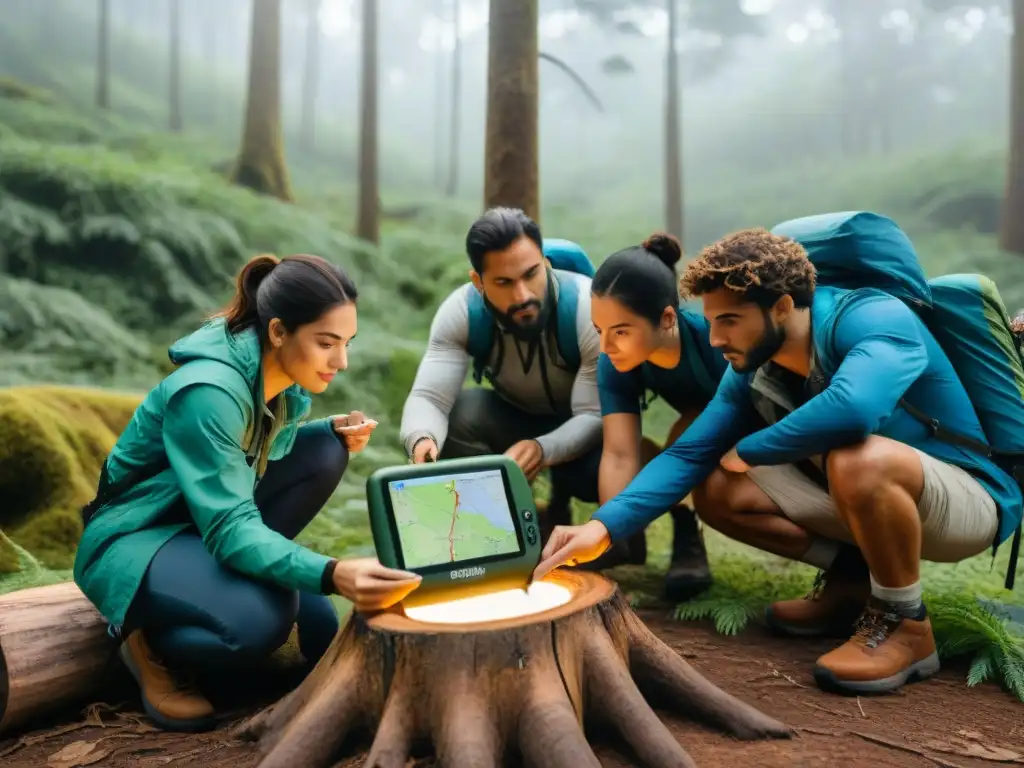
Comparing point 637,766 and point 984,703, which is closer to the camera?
point 637,766

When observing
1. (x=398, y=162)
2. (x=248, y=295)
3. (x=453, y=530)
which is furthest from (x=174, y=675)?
(x=398, y=162)

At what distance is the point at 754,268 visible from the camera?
2.80 meters

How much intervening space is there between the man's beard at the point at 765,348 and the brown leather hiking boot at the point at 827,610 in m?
1.06

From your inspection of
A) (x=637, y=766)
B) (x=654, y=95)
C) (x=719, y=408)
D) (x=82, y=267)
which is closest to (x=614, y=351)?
(x=719, y=408)

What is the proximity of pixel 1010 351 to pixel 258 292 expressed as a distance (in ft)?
8.47

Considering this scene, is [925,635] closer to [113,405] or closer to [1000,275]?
[113,405]

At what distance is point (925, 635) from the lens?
2.96 m

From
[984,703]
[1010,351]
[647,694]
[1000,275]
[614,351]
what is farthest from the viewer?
[1000,275]

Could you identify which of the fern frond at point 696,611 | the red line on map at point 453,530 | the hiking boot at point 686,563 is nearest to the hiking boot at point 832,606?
the fern frond at point 696,611

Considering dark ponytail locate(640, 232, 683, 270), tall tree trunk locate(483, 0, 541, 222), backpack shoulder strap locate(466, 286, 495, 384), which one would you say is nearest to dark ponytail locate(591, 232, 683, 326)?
dark ponytail locate(640, 232, 683, 270)

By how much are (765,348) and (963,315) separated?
0.80 meters

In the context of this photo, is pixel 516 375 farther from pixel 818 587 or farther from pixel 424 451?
pixel 818 587

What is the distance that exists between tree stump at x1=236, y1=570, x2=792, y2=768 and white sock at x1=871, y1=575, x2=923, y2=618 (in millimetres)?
700

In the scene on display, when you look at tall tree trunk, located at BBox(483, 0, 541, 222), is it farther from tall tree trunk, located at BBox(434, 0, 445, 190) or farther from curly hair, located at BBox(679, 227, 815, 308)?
tall tree trunk, located at BBox(434, 0, 445, 190)
